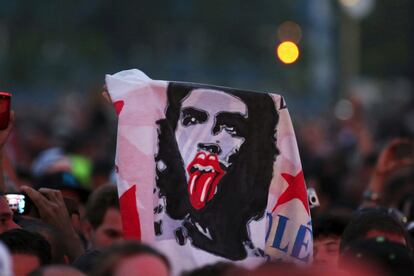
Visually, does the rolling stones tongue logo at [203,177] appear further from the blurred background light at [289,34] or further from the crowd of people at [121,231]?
the blurred background light at [289,34]

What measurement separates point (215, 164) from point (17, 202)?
3.37ft

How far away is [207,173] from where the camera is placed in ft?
23.4

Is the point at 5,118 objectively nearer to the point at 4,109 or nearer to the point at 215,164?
the point at 4,109

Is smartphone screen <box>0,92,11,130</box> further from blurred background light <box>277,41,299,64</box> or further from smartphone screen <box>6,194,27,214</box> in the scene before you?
blurred background light <box>277,41,299,64</box>

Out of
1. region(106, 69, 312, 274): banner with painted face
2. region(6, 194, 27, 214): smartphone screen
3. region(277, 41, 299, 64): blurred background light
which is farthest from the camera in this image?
region(277, 41, 299, 64): blurred background light

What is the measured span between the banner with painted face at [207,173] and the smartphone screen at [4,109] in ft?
1.90

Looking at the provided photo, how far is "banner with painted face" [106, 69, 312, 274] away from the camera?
6.93 metres

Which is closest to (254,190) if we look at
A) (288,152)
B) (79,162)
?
(288,152)

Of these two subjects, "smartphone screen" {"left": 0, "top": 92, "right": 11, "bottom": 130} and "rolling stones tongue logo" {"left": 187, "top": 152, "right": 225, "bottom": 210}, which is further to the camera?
"smartphone screen" {"left": 0, "top": 92, "right": 11, "bottom": 130}

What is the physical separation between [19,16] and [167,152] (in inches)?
1919

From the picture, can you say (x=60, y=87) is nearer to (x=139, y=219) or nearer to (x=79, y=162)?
(x=79, y=162)

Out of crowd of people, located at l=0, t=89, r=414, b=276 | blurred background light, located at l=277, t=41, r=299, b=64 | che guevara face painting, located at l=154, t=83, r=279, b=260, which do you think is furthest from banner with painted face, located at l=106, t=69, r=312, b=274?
blurred background light, located at l=277, t=41, r=299, b=64

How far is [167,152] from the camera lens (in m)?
7.10

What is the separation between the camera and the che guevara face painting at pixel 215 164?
23.0ft
